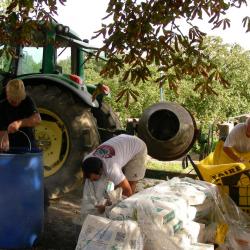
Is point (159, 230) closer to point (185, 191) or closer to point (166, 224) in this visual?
point (166, 224)

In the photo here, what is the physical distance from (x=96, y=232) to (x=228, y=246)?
3.54ft

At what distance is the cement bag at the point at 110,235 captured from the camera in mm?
3234

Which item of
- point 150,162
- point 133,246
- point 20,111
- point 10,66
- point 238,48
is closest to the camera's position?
point 133,246

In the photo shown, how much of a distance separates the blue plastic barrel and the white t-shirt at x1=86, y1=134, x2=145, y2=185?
52 centimetres

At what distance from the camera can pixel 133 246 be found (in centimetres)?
325

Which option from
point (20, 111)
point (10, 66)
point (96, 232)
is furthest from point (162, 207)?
point (10, 66)

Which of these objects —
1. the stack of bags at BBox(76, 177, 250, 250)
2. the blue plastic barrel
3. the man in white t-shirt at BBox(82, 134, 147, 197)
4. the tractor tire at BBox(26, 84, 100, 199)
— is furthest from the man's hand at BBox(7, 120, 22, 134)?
the tractor tire at BBox(26, 84, 100, 199)

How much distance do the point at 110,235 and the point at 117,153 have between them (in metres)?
1.40

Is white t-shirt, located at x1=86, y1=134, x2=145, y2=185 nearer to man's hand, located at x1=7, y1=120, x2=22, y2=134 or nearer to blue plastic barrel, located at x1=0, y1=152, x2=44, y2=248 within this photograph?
blue plastic barrel, located at x1=0, y1=152, x2=44, y2=248

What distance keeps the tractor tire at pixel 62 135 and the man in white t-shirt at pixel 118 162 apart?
0.86 m

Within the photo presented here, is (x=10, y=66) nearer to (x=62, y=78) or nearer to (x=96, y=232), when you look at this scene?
(x=62, y=78)

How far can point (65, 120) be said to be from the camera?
5895 mm

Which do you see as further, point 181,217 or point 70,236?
point 70,236

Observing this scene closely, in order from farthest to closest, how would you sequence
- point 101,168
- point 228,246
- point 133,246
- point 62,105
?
point 62,105 < point 101,168 < point 228,246 < point 133,246
